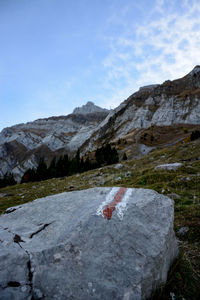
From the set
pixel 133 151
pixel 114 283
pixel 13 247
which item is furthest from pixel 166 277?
pixel 133 151

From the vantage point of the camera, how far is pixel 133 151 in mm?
62062

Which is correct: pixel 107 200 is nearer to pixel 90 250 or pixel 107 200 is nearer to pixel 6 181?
pixel 90 250

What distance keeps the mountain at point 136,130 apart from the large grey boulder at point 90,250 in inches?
2174

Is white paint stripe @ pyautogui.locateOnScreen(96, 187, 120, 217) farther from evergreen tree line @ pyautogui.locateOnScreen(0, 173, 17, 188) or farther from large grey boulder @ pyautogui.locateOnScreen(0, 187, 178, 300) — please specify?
evergreen tree line @ pyautogui.locateOnScreen(0, 173, 17, 188)

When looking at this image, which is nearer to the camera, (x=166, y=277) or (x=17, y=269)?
(x=17, y=269)

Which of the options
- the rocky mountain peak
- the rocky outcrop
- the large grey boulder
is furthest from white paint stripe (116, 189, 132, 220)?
the rocky mountain peak

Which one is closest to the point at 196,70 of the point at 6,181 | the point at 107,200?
the point at 6,181

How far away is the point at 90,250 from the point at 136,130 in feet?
319

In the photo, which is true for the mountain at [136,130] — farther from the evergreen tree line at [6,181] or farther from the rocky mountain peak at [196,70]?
the evergreen tree line at [6,181]

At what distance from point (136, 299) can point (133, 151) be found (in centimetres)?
6152

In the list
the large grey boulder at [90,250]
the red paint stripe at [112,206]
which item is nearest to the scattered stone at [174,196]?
the large grey boulder at [90,250]

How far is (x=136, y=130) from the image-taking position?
3765 inches

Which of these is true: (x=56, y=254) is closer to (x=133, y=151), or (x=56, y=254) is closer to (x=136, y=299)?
(x=136, y=299)

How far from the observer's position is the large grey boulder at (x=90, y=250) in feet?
6.76
